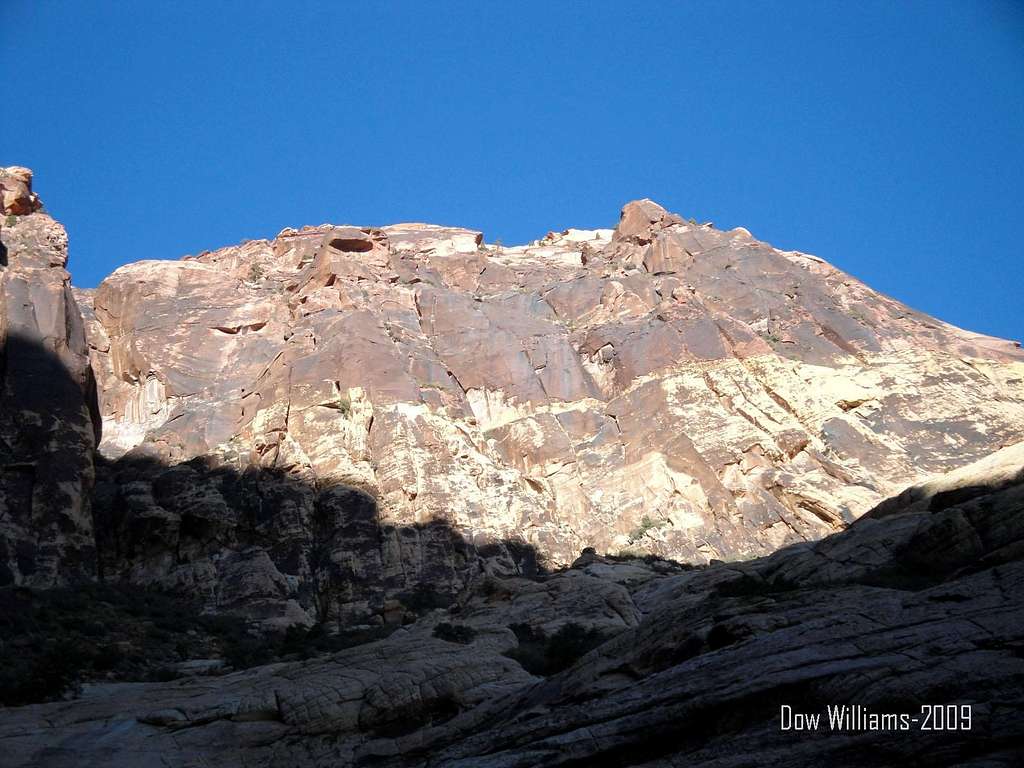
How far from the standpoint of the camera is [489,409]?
5656 cm

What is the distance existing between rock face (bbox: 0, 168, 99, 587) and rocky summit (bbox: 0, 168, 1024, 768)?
156 mm

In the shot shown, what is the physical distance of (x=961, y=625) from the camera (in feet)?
41.0

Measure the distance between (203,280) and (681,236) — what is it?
106 feet

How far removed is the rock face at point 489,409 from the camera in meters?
43.1

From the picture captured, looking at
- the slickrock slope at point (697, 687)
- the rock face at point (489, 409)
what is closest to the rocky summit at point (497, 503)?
the slickrock slope at point (697, 687)

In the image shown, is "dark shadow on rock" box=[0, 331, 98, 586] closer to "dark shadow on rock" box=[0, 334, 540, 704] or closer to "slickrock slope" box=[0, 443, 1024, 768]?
"dark shadow on rock" box=[0, 334, 540, 704]

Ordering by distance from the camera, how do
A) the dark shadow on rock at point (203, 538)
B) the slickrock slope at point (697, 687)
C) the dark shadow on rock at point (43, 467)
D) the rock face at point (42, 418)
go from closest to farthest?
the slickrock slope at point (697, 687), the dark shadow on rock at point (203, 538), the dark shadow on rock at point (43, 467), the rock face at point (42, 418)

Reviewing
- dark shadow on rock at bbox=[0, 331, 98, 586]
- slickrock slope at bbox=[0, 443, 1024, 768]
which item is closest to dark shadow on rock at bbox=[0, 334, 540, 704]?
dark shadow on rock at bbox=[0, 331, 98, 586]

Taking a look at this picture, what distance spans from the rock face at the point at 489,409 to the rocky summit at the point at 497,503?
0.66 ft

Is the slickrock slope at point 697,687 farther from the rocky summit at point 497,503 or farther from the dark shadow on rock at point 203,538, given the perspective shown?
the dark shadow on rock at point 203,538

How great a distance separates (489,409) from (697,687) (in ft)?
143

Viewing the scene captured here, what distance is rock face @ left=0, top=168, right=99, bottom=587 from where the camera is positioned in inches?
1516

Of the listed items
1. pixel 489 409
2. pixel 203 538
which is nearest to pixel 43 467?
pixel 203 538

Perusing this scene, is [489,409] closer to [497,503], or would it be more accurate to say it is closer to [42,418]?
[497,503]
